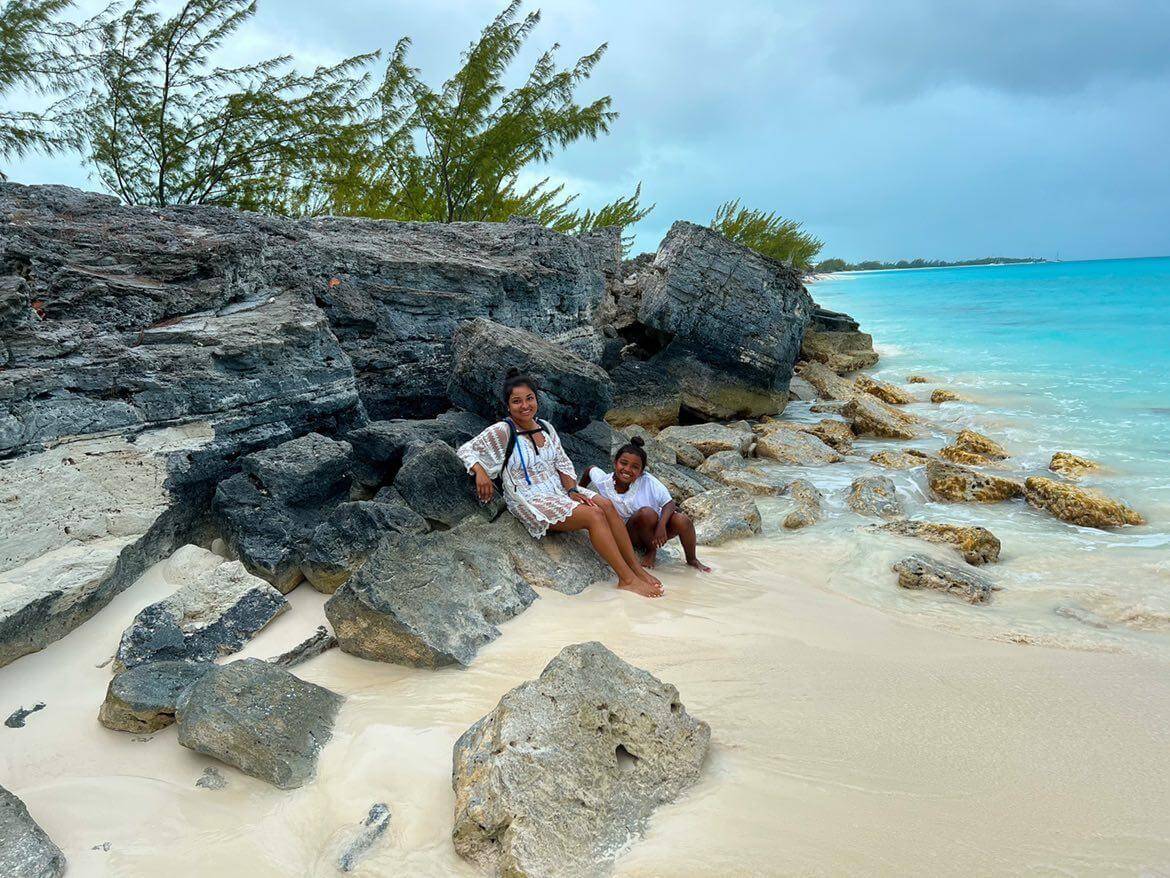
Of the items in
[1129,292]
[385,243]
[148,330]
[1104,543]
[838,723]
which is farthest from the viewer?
[1129,292]

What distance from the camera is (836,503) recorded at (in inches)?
288

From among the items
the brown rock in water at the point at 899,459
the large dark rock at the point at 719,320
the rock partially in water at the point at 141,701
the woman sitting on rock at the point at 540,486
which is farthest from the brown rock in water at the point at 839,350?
the rock partially in water at the point at 141,701

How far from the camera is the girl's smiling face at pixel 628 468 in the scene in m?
5.29

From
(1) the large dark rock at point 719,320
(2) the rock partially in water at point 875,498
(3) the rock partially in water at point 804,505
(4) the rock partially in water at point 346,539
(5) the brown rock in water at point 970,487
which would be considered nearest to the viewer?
(4) the rock partially in water at point 346,539

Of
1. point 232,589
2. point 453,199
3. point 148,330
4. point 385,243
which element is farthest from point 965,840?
point 453,199

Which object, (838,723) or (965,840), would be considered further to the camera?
(838,723)

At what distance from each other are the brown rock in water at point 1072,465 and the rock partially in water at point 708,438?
356 centimetres

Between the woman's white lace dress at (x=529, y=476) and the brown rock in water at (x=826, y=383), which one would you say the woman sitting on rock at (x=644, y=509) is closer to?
the woman's white lace dress at (x=529, y=476)

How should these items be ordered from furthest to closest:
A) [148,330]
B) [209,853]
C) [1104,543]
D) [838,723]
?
[1104,543] → [148,330] → [838,723] → [209,853]

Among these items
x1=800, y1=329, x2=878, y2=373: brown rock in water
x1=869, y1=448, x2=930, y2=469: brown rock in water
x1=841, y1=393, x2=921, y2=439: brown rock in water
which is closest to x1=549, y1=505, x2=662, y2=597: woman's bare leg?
x1=869, y1=448, x2=930, y2=469: brown rock in water

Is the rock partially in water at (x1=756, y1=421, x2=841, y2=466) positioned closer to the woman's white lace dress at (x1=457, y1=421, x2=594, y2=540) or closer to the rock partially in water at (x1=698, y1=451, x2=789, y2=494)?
the rock partially in water at (x1=698, y1=451, x2=789, y2=494)

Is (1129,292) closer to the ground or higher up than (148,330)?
higher up

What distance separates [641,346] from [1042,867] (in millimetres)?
9741

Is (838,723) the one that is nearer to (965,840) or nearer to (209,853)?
(965,840)
